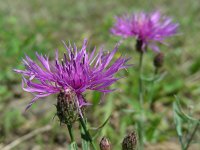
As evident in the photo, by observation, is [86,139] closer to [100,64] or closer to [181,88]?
[100,64]

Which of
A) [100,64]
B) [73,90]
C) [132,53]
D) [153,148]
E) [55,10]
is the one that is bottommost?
[153,148]

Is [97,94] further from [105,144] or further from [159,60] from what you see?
[105,144]

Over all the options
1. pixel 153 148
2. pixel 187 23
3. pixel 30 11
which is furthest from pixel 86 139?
pixel 30 11

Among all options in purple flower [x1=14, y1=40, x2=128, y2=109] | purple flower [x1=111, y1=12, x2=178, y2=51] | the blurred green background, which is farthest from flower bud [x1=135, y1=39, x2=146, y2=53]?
purple flower [x1=14, y1=40, x2=128, y2=109]

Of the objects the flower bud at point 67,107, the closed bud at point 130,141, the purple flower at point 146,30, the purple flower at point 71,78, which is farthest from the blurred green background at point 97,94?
the closed bud at point 130,141

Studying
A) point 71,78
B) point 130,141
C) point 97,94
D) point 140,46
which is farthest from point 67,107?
point 97,94

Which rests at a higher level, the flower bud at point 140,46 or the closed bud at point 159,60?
the flower bud at point 140,46

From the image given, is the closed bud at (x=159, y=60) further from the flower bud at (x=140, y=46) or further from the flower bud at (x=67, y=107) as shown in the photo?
the flower bud at (x=67, y=107)
